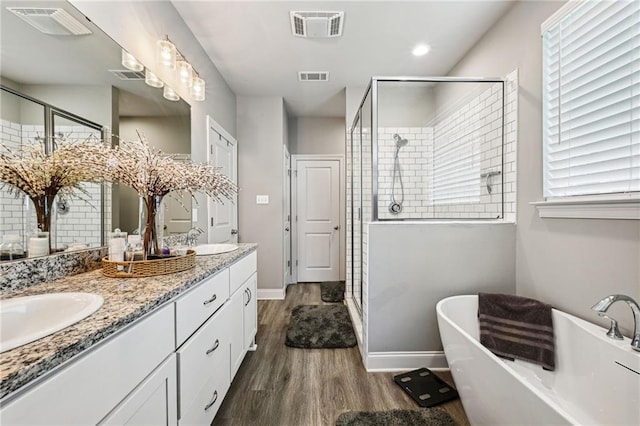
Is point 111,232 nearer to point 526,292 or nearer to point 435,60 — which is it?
point 526,292

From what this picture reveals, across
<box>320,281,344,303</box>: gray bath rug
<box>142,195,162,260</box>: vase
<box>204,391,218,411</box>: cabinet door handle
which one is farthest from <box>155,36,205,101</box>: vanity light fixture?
<box>320,281,344,303</box>: gray bath rug

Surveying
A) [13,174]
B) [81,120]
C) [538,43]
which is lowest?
[13,174]

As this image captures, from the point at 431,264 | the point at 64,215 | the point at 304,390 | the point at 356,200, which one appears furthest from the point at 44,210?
the point at 356,200

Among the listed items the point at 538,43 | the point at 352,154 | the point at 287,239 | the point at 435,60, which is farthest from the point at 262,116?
the point at 538,43

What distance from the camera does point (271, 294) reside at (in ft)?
11.6

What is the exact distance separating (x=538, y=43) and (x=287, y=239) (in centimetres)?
328

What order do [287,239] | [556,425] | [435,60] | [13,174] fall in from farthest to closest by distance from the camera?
[287,239]
[435,60]
[13,174]
[556,425]

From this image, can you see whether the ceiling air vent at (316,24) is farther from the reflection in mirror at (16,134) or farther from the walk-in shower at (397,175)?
the reflection in mirror at (16,134)

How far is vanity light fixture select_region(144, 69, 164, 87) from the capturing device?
1.67 metres

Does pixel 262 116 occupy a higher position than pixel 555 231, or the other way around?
pixel 262 116

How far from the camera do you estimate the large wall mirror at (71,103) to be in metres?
0.93

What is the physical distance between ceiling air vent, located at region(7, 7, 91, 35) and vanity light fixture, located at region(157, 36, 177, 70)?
58 centimetres

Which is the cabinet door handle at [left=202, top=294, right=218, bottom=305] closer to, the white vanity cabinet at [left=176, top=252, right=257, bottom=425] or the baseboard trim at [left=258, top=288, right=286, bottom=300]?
the white vanity cabinet at [left=176, top=252, right=257, bottom=425]

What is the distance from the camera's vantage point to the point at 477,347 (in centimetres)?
119
